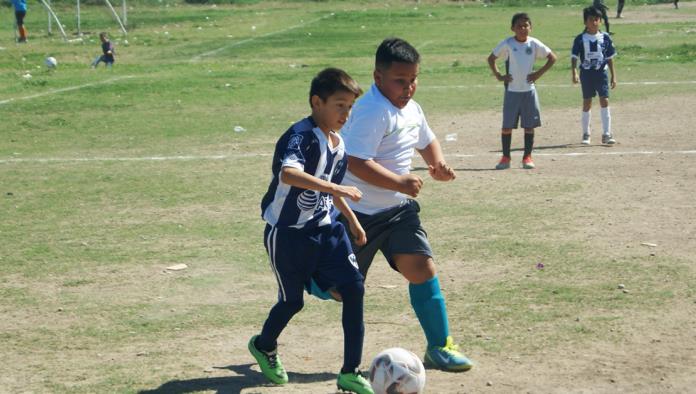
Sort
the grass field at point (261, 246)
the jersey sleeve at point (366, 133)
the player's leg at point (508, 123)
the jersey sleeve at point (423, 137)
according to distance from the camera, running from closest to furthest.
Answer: the jersey sleeve at point (366, 133)
the grass field at point (261, 246)
the jersey sleeve at point (423, 137)
the player's leg at point (508, 123)

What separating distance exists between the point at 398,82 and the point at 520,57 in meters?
7.45

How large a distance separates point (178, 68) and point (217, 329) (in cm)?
1864

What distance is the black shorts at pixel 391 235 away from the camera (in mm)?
6301

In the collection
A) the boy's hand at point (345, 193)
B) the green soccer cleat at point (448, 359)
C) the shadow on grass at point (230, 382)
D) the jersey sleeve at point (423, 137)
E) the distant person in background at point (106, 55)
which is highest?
the jersey sleeve at point (423, 137)

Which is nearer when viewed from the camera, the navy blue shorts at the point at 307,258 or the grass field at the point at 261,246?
the navy blue shorts at the point at 307,258

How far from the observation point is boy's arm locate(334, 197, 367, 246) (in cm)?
596

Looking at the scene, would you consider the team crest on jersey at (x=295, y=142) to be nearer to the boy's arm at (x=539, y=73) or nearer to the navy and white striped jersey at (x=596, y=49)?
the boy's arm at (x=539, y=73)

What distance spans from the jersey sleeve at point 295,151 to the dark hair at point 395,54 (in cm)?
73

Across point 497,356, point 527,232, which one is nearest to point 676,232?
point 527,232

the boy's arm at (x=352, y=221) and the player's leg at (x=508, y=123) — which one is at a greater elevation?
the boy's arm at (x=352, y=221)

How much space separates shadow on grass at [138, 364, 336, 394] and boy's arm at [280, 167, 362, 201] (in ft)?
3.85

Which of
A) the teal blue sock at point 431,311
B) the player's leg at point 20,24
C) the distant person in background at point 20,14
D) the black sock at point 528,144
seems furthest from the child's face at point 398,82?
the player's leg at point 20,24

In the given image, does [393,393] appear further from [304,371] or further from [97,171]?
[97,171]

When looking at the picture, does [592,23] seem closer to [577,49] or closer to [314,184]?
[577,49]
